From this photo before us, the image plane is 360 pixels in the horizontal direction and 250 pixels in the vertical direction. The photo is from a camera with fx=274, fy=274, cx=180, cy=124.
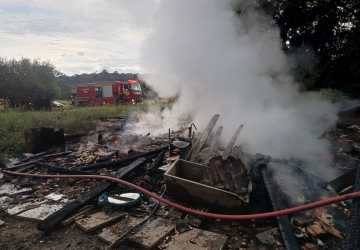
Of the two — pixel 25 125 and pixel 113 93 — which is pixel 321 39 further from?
pixel 113 93

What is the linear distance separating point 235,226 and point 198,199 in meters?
0.65

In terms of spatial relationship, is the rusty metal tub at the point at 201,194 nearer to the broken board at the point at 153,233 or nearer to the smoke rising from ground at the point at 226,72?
the broken board at the point at 153,233

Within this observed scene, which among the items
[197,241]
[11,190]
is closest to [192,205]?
[197,241]

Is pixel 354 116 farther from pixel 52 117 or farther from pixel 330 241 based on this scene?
pixel 52 117

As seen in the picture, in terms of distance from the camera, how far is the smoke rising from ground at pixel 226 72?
290 inches

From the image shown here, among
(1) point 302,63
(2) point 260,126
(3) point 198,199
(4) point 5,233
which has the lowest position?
(4) point 5,233

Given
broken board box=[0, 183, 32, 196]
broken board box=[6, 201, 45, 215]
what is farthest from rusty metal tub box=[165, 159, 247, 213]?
broken board box=[0, 183, 32, 196]

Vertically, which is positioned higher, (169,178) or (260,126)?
(260,126)

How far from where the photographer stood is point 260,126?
6730 millimetres

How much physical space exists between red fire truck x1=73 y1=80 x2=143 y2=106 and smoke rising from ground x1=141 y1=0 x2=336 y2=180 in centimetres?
1335

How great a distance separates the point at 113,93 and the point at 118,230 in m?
19.8

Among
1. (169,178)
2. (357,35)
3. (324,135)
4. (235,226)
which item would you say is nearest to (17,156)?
(169,178)

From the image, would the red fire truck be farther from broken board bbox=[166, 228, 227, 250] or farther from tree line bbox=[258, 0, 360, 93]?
broken board bbox=[166, 228, 227, 250]

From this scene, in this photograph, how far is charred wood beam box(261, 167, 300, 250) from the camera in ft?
10.3
